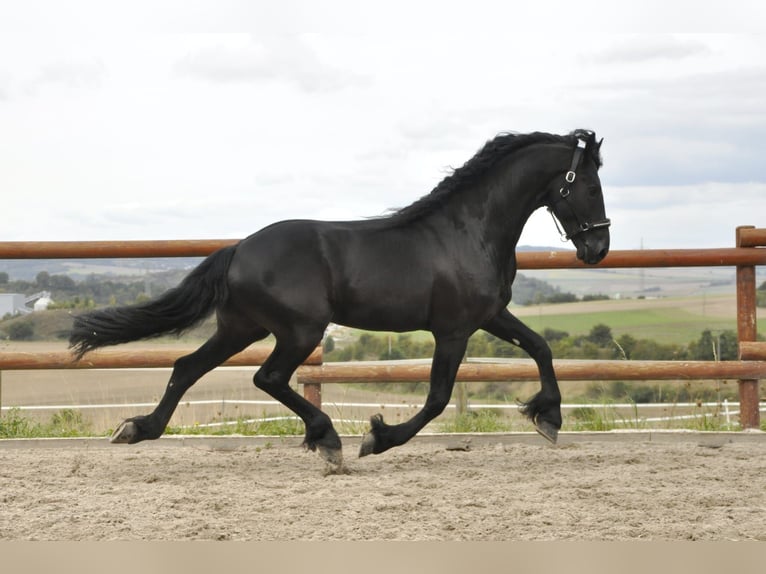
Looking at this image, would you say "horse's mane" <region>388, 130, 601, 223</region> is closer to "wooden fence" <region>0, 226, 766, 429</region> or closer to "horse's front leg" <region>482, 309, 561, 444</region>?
"horse's front leg" <region>482, 309, 561, 444</region>

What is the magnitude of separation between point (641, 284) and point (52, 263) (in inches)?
1245

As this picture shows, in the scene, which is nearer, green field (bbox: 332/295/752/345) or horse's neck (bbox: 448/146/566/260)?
horse's neck (bbox: 448/146/566/260)

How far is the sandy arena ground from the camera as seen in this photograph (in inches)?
150

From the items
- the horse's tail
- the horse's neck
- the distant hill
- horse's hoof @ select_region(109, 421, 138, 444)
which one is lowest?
horse's hoof @ select_region(109, 421, 138, 444)

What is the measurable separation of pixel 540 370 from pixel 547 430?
378 mm

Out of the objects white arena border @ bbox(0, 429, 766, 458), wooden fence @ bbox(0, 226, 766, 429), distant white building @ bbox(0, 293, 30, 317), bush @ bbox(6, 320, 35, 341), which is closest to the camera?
white arena border @ bbox(0, 429, 766, 458)

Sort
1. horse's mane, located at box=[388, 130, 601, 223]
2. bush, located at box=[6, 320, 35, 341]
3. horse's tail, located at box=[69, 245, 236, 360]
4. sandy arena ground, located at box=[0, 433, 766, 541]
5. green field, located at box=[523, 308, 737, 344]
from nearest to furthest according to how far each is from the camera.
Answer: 1. sandy arena ground, located at box=[0, 433, 766, 541]
2. horse's tail, located at box=[69, 245, 236, 360]
3. horse's mane, located at box=[388, 130, 601, 223]
4. bush, located at box=[6, 320, 35, 341]
5. green field, located at box=[523, 308, 737, 344]

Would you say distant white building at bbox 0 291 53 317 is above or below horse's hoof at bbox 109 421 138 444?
above

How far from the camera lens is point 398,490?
4605 millimetres

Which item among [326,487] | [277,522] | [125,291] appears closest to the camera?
[277,522]

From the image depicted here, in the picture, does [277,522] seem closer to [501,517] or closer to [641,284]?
[501,517]

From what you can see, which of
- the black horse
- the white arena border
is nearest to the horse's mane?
the black horse

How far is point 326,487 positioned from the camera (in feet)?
15.6

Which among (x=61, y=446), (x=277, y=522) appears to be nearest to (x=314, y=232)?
(x=277, y=522)
